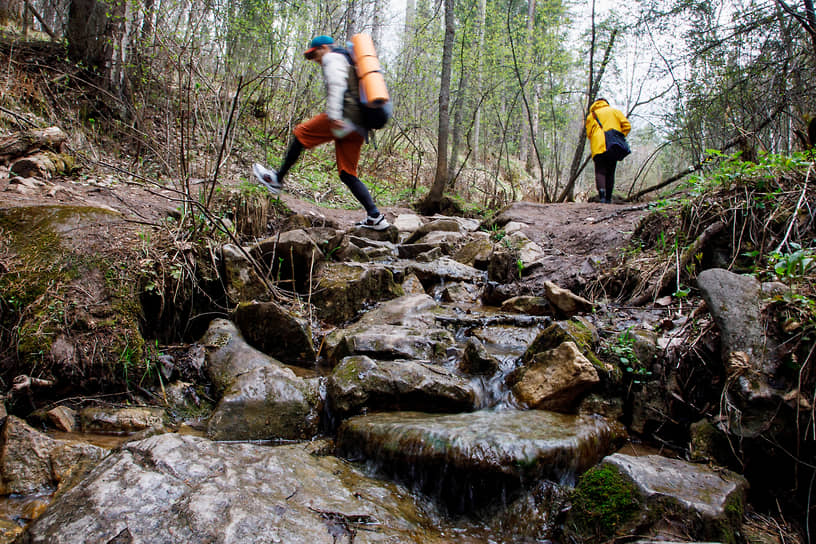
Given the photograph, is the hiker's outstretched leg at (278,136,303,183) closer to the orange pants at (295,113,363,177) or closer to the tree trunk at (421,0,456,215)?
the orange pants at (295,113,363,177)

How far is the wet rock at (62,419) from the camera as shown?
238cm

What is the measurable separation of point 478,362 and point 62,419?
8.57 feet

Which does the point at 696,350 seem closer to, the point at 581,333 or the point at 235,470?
the point at 581,333

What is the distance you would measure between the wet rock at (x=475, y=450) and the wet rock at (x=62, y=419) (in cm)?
149

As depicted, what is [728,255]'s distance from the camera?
3461mm

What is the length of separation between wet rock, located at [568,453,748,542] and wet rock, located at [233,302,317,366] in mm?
2297

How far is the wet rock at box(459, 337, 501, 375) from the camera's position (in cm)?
328

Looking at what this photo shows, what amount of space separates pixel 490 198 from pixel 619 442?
10.1 meters

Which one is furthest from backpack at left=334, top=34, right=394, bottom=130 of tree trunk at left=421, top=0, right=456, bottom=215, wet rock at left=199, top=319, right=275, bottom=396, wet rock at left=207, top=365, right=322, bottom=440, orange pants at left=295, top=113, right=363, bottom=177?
tree trunk at left=421, top=0, right=456, bottom=215

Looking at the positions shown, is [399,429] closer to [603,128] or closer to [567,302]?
[567,302]

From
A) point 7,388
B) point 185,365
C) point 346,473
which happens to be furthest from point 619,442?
point 7,388

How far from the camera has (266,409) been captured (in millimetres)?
2703

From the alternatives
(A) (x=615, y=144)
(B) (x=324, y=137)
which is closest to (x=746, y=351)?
(B) (x=324, y=137)

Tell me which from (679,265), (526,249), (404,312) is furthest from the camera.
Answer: (526,249)
